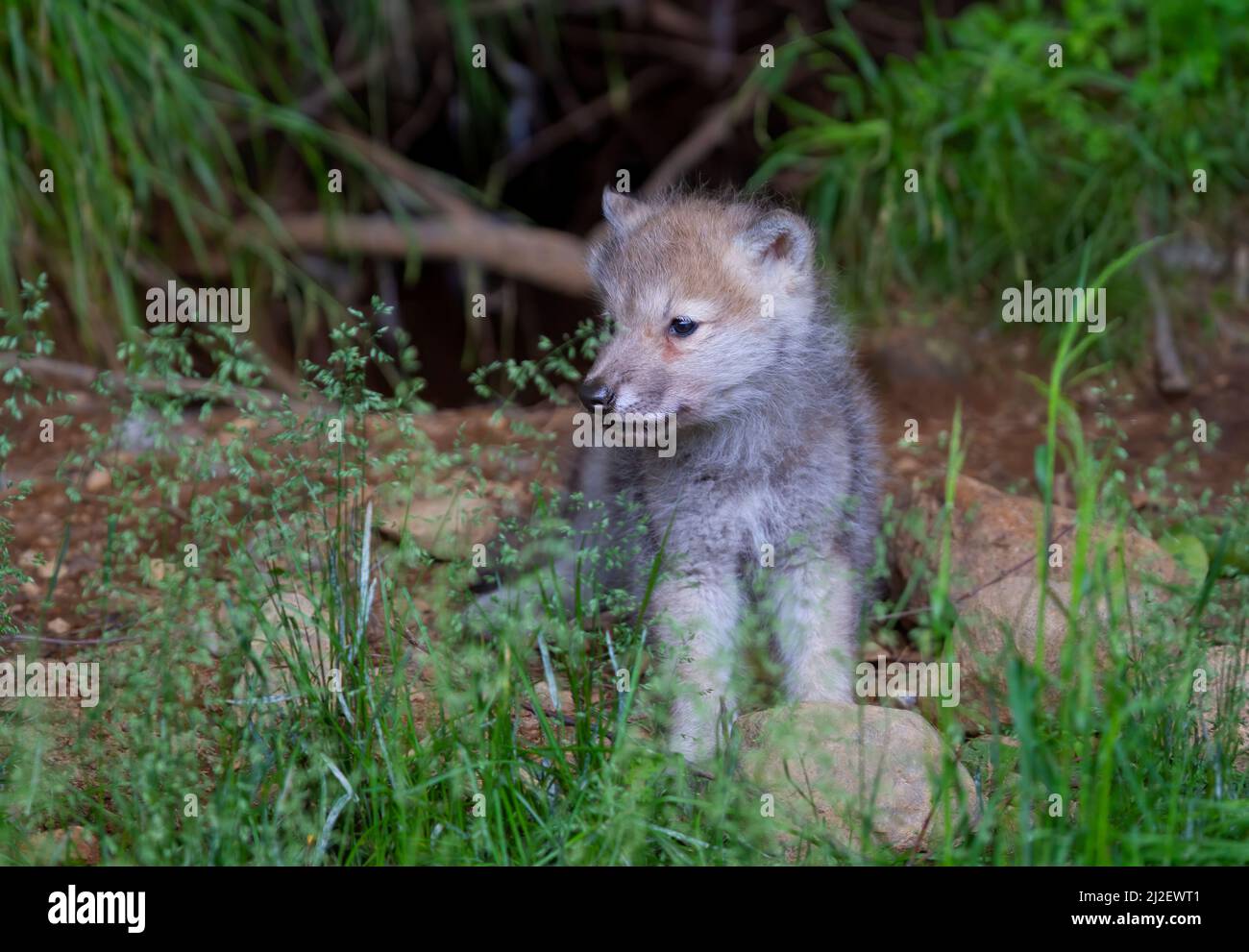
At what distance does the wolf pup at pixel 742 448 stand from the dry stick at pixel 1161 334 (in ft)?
7.93

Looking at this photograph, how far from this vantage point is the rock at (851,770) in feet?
9.99

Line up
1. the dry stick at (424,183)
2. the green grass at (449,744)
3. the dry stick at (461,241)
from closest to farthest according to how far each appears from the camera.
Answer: the green grass at (449,744) → the dry stick at (461,241) → the dry stick at (424,183)

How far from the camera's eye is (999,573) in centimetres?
445

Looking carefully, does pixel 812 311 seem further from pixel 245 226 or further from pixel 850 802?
pixel 245 226

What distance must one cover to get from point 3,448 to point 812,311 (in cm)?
222

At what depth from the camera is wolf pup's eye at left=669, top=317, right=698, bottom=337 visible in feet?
12.6

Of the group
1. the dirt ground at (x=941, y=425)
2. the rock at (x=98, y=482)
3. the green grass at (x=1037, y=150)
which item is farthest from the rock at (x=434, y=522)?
the green grass at (x=1037, y=150)

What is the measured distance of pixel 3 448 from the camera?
3.50 metres

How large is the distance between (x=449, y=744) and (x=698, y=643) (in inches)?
36.7

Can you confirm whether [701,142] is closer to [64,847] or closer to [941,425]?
[941,425]

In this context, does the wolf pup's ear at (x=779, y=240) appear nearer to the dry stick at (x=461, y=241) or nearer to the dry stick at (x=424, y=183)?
the dry stick at (x=461, y=241)
